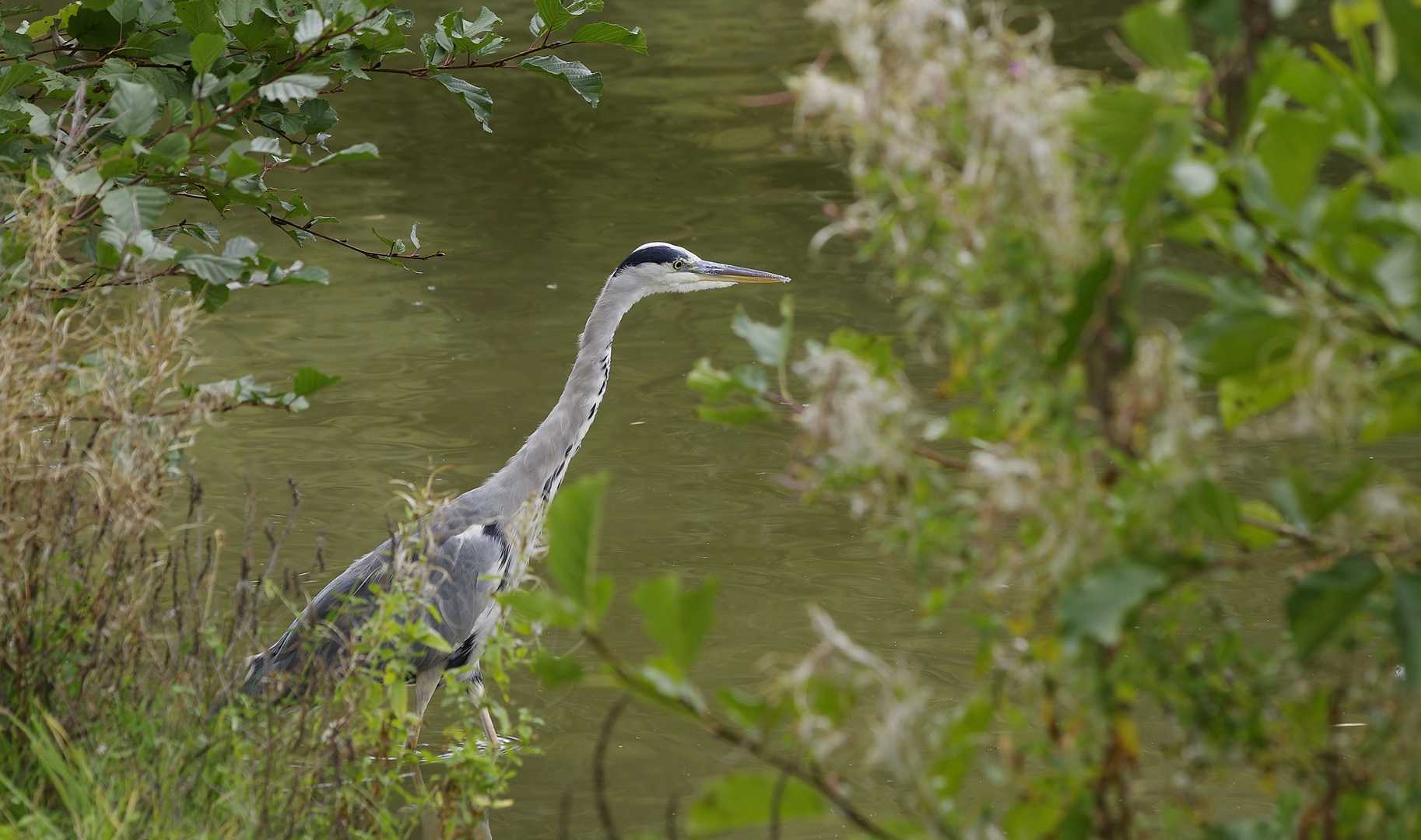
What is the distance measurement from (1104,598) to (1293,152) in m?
0.45

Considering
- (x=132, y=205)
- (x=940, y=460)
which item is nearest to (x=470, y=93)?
(x=132, y=205)

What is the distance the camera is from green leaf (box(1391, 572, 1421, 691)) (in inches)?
52.4

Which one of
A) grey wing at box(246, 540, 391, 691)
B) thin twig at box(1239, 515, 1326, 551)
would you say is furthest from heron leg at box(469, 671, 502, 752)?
thin twig at box(1239, 515, 1326, 551)

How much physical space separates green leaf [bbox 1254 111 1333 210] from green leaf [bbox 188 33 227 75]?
222 centimetres

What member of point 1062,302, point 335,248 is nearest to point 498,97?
point 335,248

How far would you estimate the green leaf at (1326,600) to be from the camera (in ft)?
4.48

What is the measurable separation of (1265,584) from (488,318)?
466 cm

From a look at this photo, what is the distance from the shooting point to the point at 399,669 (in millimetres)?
3139

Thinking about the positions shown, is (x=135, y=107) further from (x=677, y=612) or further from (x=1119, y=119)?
(x=1119, y=119)

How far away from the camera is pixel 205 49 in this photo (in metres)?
2.85

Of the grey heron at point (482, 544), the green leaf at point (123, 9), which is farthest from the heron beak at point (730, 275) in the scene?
the green leaf at point (123, 9)

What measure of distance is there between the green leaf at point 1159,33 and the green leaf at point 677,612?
2.22 feet

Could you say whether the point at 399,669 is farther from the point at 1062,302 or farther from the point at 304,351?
the point at 304,351

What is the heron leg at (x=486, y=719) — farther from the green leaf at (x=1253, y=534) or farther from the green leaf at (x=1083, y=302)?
the green leaf at (x=1083, y=302)
